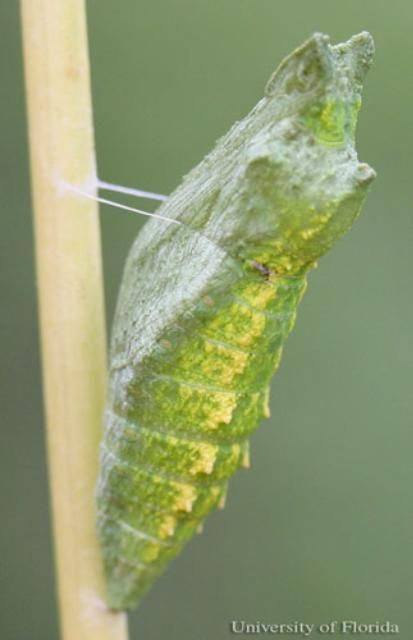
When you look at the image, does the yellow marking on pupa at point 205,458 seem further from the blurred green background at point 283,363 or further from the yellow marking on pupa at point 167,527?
the blurred green background at point 283,363

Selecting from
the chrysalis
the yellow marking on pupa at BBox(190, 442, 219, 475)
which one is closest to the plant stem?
the chrysalis

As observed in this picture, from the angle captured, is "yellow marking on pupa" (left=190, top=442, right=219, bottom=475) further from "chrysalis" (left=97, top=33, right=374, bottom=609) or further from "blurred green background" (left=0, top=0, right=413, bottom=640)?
"blurred green background" (left=0, top=0, right=413, bottom=640)

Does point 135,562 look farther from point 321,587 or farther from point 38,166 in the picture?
point 321,587

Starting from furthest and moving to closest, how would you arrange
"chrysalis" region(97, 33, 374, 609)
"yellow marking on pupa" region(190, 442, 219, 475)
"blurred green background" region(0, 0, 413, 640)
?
"blurred green background" region(0, 0, 413, 640)
"yellow marking on pupa" region(190, 442, 219, 475)
"chrysalis" region(97, 33, 374, 609)

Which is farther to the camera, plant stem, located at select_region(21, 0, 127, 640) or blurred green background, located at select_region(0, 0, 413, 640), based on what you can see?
blurred green background, located at select_region(0, 0, 413, 640)

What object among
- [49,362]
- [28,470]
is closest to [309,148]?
[49,362]
